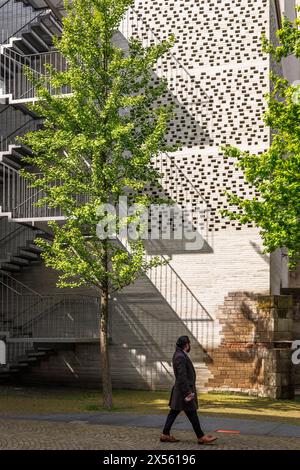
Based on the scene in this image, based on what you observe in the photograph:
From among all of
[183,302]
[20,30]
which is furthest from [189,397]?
[20,30]

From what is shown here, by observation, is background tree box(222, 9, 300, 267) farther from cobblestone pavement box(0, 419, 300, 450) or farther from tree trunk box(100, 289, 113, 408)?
cobblestone pavement box(0, 419, 300, 450)

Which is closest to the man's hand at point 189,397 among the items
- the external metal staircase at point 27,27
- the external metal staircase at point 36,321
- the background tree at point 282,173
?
the background tree at point 282,173

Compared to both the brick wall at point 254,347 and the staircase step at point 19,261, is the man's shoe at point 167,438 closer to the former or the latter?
the brick wall at point 254,347

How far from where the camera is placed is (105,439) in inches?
468

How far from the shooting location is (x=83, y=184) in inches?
655

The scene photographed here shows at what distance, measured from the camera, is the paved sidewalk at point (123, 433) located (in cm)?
1123

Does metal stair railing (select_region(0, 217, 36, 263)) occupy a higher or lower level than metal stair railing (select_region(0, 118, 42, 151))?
lower

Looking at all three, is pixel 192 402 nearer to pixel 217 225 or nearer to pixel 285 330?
pixel 285 330

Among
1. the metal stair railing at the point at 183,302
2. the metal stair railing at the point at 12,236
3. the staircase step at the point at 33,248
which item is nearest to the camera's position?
the metal stair railing at the point at 183,302

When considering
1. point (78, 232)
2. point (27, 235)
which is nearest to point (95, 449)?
point (78, 232)

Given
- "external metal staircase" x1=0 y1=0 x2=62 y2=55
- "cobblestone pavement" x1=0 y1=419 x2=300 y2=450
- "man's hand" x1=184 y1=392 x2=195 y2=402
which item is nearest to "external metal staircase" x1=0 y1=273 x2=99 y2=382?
"external metal staircase" x1=0 y1=0 x2=62 y2=55

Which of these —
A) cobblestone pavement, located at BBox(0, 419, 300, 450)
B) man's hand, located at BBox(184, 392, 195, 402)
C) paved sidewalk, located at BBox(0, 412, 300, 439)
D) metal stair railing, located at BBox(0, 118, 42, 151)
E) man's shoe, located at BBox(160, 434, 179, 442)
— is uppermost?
metal stair railing, located at BBox(0, 118, 42, 151)

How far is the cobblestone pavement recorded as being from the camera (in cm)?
1113

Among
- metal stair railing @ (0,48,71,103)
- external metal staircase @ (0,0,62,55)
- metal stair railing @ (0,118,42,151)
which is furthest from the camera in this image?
metal stair railing @ (0,118,42,151)
